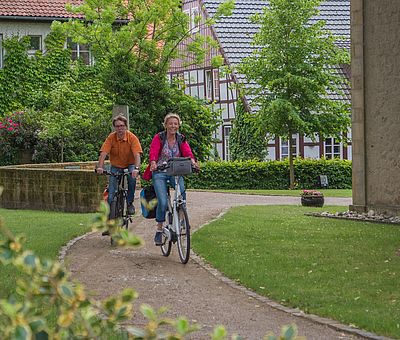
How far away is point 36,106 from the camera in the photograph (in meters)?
41.0

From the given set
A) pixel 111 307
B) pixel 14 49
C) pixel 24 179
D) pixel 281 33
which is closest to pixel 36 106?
pixel 14 49

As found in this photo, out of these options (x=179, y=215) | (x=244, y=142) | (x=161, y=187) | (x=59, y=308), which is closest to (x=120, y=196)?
(x=161, y=187)

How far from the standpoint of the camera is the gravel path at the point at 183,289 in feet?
27.1

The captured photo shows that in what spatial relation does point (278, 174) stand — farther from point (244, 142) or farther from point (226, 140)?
point (226, 140)

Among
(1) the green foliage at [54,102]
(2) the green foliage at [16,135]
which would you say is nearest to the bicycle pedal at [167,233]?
(1) the green foliage at [54,102]

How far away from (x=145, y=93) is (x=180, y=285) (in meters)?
27.2

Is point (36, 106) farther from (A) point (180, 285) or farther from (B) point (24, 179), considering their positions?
(A) point (180, 285)

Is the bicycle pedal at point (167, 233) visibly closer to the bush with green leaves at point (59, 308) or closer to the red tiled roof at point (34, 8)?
the bush with green leaves at point (59, 308)

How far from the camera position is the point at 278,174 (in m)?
40.4

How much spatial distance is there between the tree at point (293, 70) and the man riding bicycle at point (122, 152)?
971 inches

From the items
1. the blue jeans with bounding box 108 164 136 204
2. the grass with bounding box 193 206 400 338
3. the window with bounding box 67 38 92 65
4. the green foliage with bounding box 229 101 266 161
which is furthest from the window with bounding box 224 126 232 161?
the blue jeans with bounding box 108 164 136 204

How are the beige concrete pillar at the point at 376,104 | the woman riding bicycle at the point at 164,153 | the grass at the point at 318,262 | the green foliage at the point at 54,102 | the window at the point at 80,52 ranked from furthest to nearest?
the window at the point at 80,52 → the green foliage at the point at 54,102 → the beige concrete pillar at the point at 376,104 → the woman riding bicycle at the point at 164,153 → the grass at the point at 318,262

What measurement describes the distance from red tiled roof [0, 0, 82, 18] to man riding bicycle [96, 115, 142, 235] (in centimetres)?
2988

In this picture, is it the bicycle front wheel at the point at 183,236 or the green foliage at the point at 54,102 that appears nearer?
the bicycle front wheel at the point at 183,236
